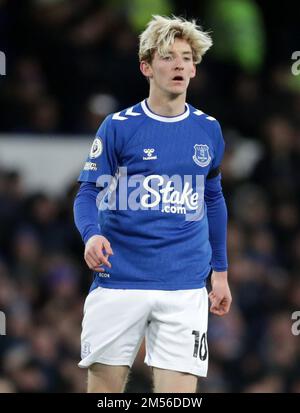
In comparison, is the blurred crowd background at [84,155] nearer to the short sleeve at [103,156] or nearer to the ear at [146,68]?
the short sleeve at [103,156]

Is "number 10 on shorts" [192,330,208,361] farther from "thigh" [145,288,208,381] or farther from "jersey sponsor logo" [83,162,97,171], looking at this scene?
"jersey sponsor logo" [83,162,97,171]

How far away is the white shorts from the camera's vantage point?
5141 mm

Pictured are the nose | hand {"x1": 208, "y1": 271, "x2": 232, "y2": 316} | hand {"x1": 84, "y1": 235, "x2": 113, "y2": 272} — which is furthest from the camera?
hand {"x1": 208, "y1": 271, "x2": 232, "y2": 316}

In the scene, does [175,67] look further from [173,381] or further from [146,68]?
[173,381]

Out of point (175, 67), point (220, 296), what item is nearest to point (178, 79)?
point (175, 67)

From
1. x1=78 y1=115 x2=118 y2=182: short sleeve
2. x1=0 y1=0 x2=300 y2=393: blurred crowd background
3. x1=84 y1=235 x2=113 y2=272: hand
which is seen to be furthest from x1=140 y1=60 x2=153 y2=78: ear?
x1=0 y1=0 x2=300 y2=393: blurred crowd background

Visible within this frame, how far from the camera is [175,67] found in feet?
16.7

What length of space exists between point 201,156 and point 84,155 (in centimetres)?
522

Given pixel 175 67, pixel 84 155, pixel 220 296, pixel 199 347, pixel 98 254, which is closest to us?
pixel 98 254

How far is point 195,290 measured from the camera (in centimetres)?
521

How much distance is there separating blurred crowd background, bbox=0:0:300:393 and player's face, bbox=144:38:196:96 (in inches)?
140

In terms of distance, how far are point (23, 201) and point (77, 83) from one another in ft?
4.20
